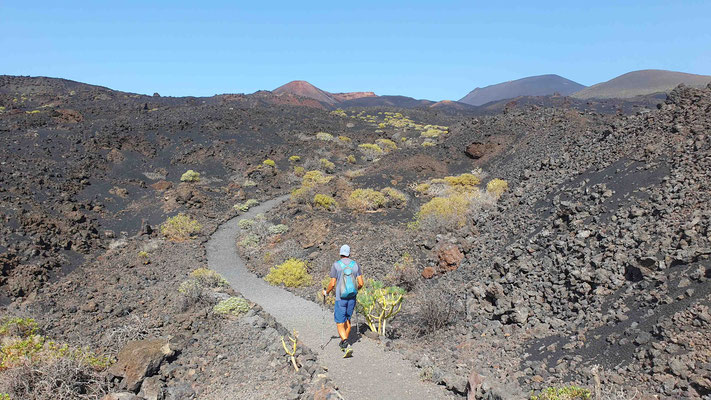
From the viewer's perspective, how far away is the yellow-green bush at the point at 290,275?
11617 mm

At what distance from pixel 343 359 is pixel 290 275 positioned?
5.44 metres

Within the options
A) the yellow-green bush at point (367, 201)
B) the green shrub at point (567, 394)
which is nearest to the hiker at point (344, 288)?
the green shrub at point (567, 394)

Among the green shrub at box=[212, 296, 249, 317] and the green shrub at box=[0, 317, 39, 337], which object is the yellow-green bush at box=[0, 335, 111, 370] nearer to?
the green shrub at box=[0, 317, 39, 337]

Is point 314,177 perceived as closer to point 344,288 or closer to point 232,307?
point 232,307

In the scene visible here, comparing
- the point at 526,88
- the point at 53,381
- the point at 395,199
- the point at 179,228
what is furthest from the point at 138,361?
the point at 526,88

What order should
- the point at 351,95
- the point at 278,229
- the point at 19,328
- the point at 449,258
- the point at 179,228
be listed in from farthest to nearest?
the point at 351,95, the point at 179,228, the point at 278,229, the point at 449,258, the point at 19,328

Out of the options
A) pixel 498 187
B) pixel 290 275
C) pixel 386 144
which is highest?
pixel 386 144

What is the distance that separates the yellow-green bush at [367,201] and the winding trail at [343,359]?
538 centimetres

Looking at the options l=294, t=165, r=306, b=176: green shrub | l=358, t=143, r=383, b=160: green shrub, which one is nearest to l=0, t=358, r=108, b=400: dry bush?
l=294, t=165, r=306, b=176: green shrub

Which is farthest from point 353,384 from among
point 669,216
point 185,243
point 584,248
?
point 185,243

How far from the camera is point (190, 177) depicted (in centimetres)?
2552

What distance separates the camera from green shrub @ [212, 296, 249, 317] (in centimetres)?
855

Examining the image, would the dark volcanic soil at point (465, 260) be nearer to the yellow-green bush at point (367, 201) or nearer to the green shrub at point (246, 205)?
the green shrub at point (246, 205)

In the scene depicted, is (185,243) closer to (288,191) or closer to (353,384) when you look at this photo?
(288,191)
